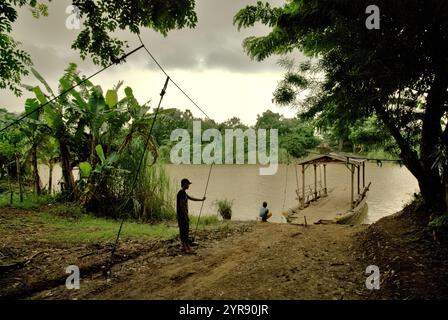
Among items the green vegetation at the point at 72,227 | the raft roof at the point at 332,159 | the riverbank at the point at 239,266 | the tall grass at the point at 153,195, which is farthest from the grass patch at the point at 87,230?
the raft roof at the point at 332,159

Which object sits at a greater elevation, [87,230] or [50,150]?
[50,150]

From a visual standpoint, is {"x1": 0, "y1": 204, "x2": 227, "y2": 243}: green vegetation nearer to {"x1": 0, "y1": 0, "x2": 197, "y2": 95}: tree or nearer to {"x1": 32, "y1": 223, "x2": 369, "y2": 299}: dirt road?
{"x1": 32, "y1": 223, "x2": 369, "y2": 299}: dirt road

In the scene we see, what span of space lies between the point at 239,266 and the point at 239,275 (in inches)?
19.6

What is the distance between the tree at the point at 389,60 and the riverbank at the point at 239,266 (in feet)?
5.05

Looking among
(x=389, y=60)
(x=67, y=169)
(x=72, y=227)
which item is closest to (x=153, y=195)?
(x=67, y=169)

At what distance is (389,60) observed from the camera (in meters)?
4.79

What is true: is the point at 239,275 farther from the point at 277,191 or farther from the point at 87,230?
the point at 277,191

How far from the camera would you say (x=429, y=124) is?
610cm

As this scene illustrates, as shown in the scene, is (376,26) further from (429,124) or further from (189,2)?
(189,2)

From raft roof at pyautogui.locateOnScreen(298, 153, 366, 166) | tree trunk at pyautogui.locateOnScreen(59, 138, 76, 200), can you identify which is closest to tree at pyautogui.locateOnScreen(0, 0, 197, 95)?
tree trunk at pyautogui.locateOnScreen(59, 138, 76, 200)

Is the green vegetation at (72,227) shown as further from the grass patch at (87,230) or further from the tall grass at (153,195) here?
the tall grass at (153,195)

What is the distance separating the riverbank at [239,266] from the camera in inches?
172

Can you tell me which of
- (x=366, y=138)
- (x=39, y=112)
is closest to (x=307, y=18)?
(x=366, y=138)

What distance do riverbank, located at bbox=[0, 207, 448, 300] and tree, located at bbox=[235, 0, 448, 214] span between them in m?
1.54
